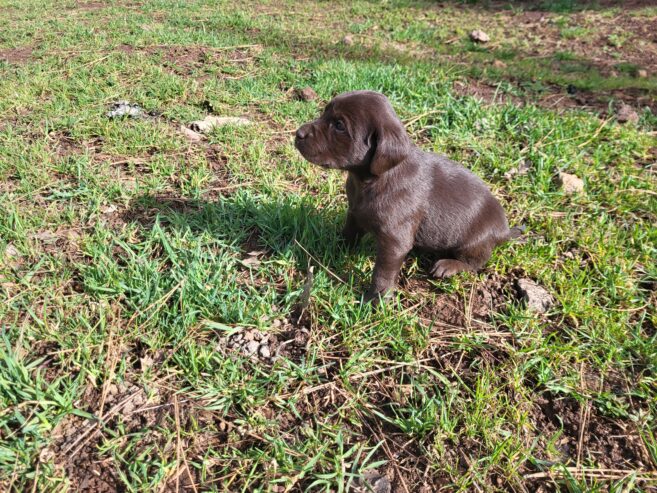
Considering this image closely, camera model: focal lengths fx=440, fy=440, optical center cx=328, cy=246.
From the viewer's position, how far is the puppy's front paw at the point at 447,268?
312 cm

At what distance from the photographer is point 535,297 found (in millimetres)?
3027

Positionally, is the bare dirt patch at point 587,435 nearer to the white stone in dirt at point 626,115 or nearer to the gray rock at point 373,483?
the gray rock at point 373,483

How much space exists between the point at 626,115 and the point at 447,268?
3601 millimetres

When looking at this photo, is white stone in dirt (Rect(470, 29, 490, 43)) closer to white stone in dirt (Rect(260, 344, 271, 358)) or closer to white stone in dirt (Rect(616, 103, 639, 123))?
white stone in dirt (Rect(616, 103, 639, 123))

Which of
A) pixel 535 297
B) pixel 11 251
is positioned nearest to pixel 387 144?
pixel 535 297

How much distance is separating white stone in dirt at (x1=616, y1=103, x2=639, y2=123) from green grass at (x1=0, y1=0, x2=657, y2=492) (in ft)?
0.56

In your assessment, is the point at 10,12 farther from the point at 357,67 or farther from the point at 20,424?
the point at 20,424

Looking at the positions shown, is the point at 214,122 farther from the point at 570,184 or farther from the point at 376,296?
the point at 570,184

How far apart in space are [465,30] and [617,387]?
739 centimetres

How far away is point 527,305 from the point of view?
299 cm

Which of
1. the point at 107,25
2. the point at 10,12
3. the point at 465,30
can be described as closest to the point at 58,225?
the point at 107,25

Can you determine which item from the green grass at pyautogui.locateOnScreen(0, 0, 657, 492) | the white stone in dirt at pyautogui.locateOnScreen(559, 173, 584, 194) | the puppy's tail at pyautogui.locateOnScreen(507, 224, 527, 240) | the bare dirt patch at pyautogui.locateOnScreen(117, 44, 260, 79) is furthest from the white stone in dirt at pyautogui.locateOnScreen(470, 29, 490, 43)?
the puppy's tail at pyautogui.locateOnScreen(507, 224, 527, 240)

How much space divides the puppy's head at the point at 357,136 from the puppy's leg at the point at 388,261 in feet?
1.57

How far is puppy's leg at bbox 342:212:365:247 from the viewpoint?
318cm
